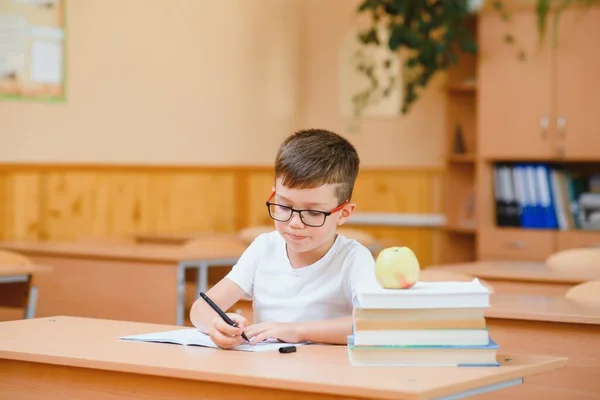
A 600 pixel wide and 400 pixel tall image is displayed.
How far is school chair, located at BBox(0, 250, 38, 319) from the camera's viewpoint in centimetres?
399

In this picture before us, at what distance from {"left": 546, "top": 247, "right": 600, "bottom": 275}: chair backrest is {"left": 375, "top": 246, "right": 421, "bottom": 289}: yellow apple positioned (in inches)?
93.8

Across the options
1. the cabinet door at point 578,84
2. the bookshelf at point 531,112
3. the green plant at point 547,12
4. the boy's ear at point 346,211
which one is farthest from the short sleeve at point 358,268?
the green plant at point 547,12

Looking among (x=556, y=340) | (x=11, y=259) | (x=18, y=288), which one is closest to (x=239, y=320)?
(x=556, y=340)

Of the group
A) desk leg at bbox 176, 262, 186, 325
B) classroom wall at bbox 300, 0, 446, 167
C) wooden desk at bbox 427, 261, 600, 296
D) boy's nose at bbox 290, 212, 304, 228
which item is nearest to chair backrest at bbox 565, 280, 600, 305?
wooden desk at bbox 427, 261, 600, 296

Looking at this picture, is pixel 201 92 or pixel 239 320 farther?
pixel 201 92

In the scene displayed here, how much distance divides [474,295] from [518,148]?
15.0ft

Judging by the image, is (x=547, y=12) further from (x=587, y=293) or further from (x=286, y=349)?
(x=286, y=349)

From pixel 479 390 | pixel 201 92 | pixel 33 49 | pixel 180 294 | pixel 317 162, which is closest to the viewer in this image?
pixel 479 390

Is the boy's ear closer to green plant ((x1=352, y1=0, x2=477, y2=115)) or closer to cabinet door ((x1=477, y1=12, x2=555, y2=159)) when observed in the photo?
green plant ((x1=352, y1=0, x2=477, y2=115))

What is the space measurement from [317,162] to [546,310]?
96cm

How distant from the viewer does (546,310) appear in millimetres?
2914

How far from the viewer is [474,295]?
190cm

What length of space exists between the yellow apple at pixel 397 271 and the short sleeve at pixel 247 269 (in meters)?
0.63

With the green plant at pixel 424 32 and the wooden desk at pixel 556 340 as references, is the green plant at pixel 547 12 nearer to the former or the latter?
the green plant at pixel 424 32
